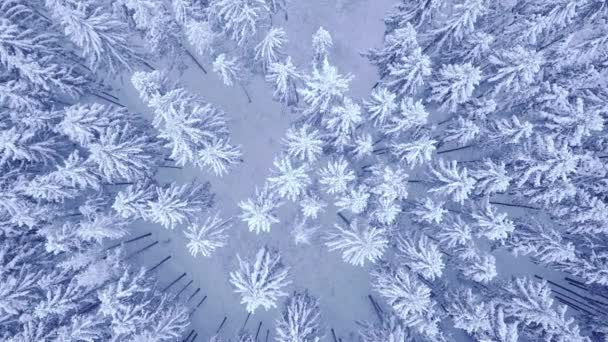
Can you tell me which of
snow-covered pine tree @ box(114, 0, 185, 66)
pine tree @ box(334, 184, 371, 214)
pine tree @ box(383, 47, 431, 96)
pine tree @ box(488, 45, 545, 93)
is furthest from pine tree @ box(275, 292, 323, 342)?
snow-covered pine tree @ box(114, 0, 185, 66)

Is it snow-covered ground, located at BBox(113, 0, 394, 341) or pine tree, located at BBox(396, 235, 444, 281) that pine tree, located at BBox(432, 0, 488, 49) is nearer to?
snow-covered ground, located at BBox(113, 0, 394, 341)

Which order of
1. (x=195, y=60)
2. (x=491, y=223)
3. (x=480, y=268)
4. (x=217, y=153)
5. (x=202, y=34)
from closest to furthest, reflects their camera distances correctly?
(x=491, y=223)
(x=480, y=268)
(x=217, y=153)
(x=202, y=34)
(x=195, y=60)

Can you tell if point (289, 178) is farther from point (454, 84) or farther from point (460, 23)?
point (460, 23)

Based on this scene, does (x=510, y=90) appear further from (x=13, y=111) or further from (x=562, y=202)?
(x=13, y=111)

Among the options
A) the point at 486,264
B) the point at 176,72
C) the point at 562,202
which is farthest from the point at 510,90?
the point at 176,72

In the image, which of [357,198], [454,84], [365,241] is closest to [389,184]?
[357,198]

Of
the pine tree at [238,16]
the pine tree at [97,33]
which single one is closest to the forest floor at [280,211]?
the pine tree at [97,33]

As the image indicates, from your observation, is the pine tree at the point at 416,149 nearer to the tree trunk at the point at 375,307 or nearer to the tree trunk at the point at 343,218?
the tree trunk at the point at 343,218

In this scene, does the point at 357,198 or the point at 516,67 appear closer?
the point at 516,67
